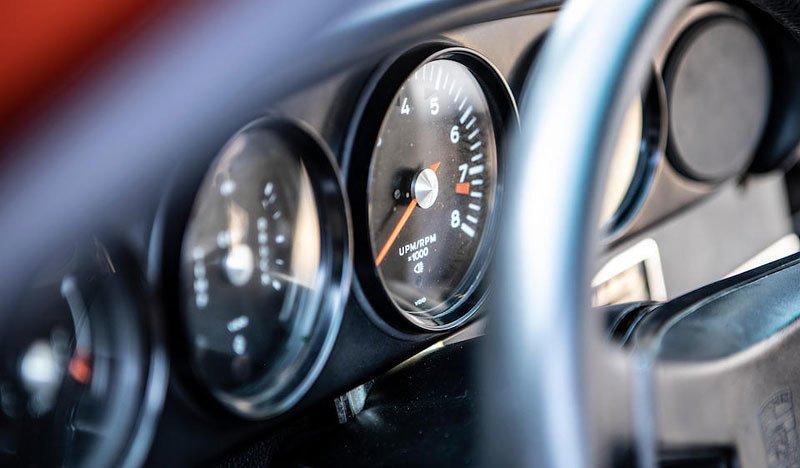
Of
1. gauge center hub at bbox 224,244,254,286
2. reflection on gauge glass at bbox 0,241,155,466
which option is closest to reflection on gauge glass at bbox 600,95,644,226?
gauge center hub at bbox 224,244,254,286

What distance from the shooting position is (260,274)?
1.16 m

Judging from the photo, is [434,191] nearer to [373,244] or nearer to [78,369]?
[373,244]

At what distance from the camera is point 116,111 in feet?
1.98

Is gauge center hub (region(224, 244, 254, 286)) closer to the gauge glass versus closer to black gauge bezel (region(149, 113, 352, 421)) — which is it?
the gauge glass

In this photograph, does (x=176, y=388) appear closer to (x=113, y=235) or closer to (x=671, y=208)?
(x=113, y=235)

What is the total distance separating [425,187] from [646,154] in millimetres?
600

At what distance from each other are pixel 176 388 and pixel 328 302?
9.7 inches

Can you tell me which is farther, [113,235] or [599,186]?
[113,235]

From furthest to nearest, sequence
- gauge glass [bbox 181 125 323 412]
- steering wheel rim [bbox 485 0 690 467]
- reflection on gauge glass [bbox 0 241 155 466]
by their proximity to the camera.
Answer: gauge glass [bbox 181 125 323 412] → reflection on gauge glass [bbox 0 241 155 466] → steering wheel rim [bbox 485 0 690 467]

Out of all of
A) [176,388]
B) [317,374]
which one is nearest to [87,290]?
[176,388]

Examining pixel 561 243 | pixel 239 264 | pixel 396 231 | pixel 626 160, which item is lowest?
pixel 561 243

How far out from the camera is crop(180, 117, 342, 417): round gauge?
1.08 metres

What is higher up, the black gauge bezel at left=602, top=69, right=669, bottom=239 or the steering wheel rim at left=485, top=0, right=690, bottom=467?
the black gauge bezel at left=602, top=69, right=669, bottom=239

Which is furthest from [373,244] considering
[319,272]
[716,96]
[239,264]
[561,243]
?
[716,96]
